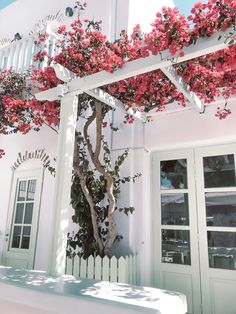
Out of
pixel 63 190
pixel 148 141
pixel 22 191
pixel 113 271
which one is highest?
pixel 148 141

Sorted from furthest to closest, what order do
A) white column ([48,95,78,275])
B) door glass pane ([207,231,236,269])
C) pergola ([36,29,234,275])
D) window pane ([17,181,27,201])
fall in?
window pane ([17,181,27,201]) → door glass pane ([207,231,236,269]) → white column ([48,95,78,275]) → pergola ([36,29,234,275])

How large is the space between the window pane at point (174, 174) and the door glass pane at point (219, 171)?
32cm

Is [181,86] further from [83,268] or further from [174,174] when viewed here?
[83,268]

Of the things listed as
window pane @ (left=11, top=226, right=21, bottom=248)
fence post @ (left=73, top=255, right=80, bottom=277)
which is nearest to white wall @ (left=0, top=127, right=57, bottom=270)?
window pane @ (left=11, top=226, right=21, bottom=248)

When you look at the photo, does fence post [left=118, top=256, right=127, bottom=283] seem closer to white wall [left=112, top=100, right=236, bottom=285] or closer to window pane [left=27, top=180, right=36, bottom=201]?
white wall [left=112, top=100, right=236, bottom=285]

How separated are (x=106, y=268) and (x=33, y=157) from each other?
116 inches

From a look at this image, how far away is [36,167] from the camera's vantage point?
17.3ft

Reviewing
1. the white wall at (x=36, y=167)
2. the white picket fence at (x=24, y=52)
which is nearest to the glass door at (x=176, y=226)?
the white wall at (x=36, y=167)

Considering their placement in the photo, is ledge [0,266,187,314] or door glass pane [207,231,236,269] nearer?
ledge [0,266,187,314]

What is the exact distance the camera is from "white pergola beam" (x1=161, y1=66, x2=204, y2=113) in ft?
8.56

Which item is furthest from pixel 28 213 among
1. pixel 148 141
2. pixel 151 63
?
pixel 151 63

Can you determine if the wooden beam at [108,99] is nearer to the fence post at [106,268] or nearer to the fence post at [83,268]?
the fence post at [106,268]

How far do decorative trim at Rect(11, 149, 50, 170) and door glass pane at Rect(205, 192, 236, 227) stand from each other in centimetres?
310

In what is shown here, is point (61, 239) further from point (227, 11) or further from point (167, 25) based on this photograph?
point (227, 11)
